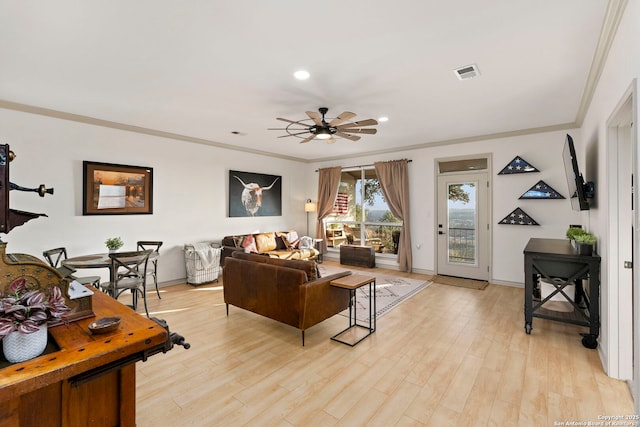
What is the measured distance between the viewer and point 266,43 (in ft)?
8.19

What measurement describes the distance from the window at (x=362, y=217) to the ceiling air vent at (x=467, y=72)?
3914 millimetres

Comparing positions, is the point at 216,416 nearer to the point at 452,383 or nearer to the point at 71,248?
the point at 452,383

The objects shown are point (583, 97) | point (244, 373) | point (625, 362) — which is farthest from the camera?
point (583, 97)

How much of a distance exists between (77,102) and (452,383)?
5.19 metres

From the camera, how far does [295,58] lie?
2736 mm

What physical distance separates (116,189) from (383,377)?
4697 millimetres

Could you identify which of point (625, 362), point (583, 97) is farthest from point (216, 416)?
point (583, 97)

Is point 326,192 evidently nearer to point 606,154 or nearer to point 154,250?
point 154,250

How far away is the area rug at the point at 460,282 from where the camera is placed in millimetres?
5301

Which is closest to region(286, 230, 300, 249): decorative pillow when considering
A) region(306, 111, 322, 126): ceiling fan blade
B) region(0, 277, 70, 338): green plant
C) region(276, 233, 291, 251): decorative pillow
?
region(276, 233, 291, 251): decorative pillow

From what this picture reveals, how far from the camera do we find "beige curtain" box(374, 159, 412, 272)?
642 cm

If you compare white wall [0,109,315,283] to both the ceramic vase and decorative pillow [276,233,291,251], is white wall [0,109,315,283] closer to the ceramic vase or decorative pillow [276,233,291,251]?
decorative pillow [276,233,291,251]

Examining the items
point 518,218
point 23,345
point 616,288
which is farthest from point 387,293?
point 23,345

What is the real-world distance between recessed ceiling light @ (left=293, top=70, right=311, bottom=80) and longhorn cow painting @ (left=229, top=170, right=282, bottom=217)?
3683 mm
